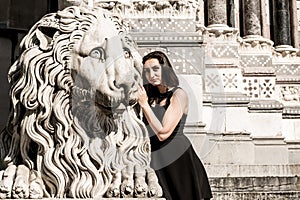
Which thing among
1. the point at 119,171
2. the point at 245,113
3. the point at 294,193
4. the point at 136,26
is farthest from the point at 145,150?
the point at 245,113

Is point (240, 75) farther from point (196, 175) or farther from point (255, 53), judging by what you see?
point (196, 175)

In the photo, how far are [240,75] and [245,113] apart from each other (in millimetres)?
805

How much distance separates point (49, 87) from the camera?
2.70 m

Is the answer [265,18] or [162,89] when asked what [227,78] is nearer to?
[162,89]

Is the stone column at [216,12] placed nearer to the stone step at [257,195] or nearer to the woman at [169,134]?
the stone step at [257,195]

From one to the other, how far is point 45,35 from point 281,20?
44.0 feet

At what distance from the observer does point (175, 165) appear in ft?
11.8

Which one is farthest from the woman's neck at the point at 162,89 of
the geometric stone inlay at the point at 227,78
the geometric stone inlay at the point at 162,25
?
the geometric stone inlay at the point at 227,78

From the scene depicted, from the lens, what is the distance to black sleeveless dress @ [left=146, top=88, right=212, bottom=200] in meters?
3.51

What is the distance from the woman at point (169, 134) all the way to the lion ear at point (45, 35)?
83 centimetres

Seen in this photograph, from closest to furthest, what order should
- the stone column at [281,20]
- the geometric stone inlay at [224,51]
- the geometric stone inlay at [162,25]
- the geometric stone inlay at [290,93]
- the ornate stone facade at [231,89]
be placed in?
the ornate stone facade at [231,89] → the geometric stone inlay at [162,25] → the geometric stone inlay at [224,51] → the geometric stone inlay at [290,93] → the stone column at [281,20]

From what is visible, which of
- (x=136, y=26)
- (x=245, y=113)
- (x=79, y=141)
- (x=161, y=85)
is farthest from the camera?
(x=245, y=113)

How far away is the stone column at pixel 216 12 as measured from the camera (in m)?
11.0

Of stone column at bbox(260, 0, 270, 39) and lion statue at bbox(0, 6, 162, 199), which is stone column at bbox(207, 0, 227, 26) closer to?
stone column at bbox(260, 0, 270, 39)
